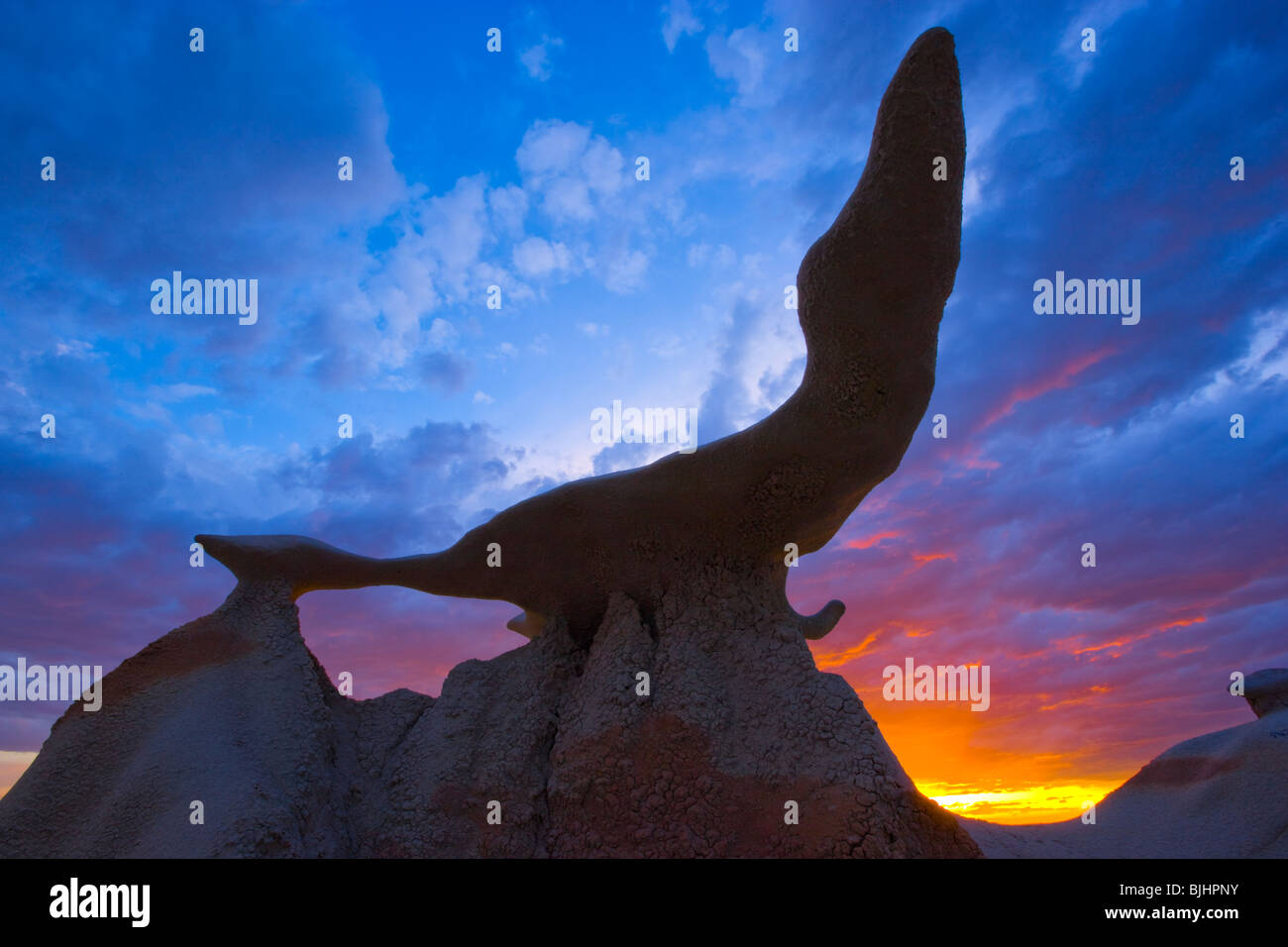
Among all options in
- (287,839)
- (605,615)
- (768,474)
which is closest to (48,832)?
(287,839)

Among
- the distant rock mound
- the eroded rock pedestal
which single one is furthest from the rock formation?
the distant rock mound

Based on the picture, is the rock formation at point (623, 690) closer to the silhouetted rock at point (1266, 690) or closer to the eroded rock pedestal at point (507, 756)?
the eroded rock pedestal at point (507, 756)

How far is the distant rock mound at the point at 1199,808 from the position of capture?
6766 mm

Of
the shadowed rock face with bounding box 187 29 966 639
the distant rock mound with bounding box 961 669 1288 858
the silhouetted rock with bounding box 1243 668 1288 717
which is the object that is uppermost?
the shadowed rock face with bounding box 187 29 966 639

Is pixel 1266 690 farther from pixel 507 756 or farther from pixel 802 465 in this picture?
pixel 507 756

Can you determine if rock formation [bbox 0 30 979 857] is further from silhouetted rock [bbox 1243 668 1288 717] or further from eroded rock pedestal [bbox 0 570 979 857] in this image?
silhouetted rock [bbox 1243 668 1288 717]

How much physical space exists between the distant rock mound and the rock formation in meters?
3.10

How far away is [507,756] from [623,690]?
1.16 metres

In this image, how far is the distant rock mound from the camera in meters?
6.77

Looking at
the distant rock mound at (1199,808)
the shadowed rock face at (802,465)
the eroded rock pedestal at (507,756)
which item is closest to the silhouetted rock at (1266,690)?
the distant rock mound at (1199,808)

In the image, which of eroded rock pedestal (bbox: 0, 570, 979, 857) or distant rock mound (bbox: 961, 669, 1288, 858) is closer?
eroded rock pedestal (bbox: 0, 570, 979, 857)

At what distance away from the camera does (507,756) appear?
20.2 feet

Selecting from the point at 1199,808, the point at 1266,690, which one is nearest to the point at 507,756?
the point at 1199,808
